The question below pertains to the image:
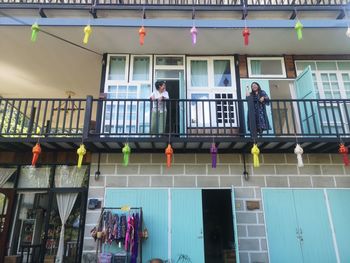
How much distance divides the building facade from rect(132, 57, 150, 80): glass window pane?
0.09 ft

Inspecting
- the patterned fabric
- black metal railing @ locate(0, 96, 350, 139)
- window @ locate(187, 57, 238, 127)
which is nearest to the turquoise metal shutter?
black metal railing @ locate(0, 96, 350, 139)

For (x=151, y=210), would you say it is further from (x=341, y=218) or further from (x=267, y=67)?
(x=267, y=67)

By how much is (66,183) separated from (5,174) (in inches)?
58.0

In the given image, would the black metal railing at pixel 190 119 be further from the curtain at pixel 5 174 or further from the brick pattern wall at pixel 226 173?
the curtain at pixel 5 174

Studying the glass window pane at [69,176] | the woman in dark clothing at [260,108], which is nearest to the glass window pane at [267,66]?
the woman in dark clothing at [260,108]

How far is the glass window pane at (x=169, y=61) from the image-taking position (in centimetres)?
756

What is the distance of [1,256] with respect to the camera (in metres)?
6.12

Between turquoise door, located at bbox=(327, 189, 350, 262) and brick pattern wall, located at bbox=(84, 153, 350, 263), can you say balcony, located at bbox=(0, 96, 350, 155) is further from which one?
turquoise door, located at bbox=(327, 189, 350, 262)

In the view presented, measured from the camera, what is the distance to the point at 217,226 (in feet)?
30.5

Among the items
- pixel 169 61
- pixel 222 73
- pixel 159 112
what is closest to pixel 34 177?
pixel 159 112

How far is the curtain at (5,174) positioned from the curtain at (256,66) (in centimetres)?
650

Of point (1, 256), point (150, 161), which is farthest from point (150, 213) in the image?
point (1, 256)

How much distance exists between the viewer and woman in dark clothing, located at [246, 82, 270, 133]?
629 cm

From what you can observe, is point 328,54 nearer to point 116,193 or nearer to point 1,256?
point 116,193
